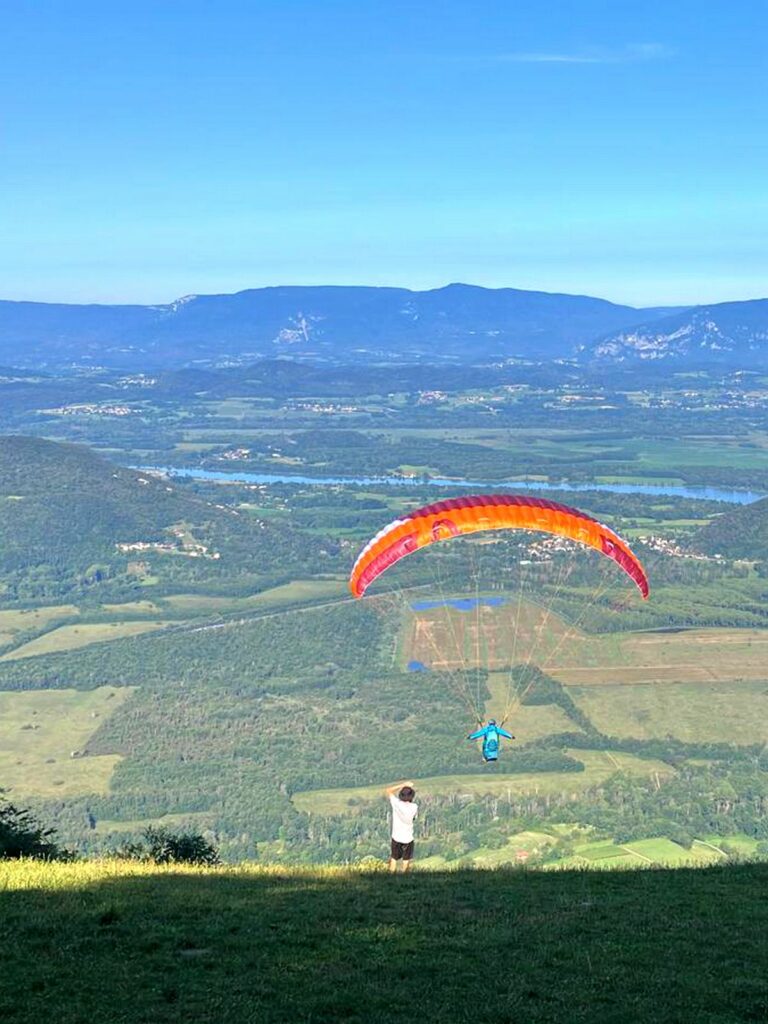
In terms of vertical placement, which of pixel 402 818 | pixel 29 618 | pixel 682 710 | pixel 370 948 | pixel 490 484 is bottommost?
pixel 29 618

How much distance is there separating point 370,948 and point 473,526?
1076cm

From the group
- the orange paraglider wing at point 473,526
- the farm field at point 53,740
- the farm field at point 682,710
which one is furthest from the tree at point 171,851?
the farm field at point 682,710

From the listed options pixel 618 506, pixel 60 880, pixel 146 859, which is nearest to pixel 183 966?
pixel 60 880

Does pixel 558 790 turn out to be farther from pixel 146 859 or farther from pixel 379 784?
pixel 146 859

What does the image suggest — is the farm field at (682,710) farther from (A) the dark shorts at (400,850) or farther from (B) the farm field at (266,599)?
(A) the dark shorts at (400,850)

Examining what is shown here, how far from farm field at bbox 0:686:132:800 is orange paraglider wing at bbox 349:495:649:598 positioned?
28.1 m

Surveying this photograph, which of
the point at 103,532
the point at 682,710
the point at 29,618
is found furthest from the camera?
the point at 103,532

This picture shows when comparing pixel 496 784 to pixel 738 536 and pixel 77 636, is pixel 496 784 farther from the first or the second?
pixel 738 536

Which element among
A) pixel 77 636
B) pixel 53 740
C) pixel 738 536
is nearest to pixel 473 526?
pixel 53 740

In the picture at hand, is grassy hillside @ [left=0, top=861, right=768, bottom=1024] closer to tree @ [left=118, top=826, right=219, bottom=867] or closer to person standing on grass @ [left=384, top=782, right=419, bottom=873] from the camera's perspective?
person standing on grass @ [left=384, top=782, right=419, bottom=873]

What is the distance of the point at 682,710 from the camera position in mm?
55156

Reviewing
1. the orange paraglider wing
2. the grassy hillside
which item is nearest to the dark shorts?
the grassy hillside

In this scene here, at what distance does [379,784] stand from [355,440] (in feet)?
488

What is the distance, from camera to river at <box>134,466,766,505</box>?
134m
